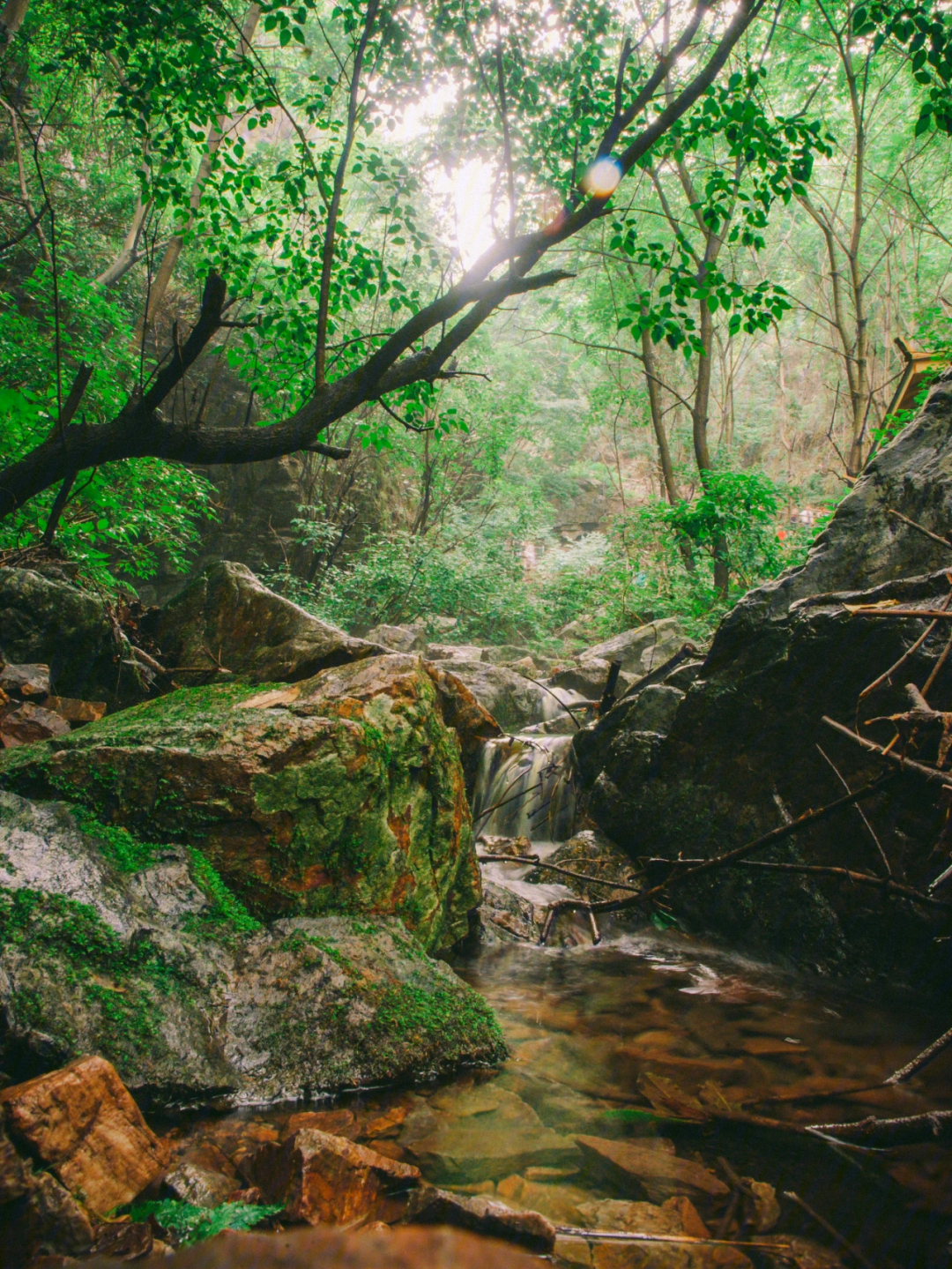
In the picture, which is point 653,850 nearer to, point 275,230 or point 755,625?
point 755,625

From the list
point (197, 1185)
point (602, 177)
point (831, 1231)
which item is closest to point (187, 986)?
point (197, 1185)

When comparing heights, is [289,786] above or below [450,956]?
above

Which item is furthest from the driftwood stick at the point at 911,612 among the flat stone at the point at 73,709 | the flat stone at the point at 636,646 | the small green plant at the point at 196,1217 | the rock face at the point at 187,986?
the flat stone at the point at 636,646

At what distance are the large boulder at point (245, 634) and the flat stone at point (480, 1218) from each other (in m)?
3.82

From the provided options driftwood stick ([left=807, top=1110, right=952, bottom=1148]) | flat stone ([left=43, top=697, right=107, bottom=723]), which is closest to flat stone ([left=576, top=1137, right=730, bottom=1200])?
driftwood stick ([left=807, top=1110, right=952, bottom=1148])

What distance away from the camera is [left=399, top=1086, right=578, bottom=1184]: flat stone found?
2.03m

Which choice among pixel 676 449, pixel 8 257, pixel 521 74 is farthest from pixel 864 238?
pixel 8 257

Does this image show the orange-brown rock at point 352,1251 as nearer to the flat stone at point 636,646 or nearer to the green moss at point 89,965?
the green moss at point 89,965

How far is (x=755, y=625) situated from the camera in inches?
210

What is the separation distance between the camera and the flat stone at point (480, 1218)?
1598 mm

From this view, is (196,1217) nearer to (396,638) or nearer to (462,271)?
(462,271)

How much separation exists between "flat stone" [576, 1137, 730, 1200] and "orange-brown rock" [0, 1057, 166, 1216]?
4.59 ft

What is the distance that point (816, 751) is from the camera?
4613 millimetres

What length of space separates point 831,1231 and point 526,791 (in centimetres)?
571
